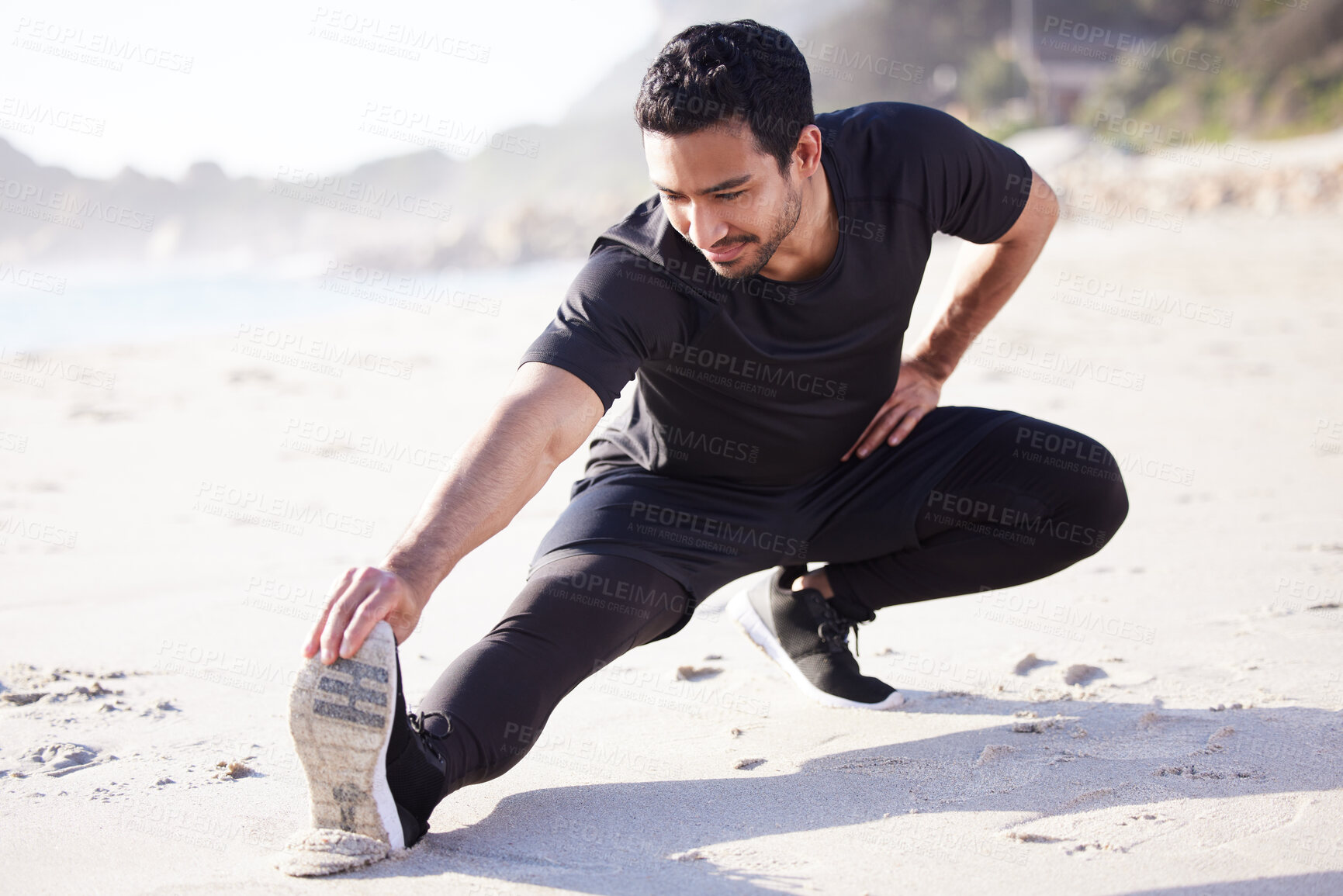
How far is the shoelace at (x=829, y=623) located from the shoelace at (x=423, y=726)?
99cm

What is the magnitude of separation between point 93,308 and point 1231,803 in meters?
20.4

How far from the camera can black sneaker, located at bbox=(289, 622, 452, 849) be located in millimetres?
1498

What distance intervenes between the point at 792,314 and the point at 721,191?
1.14 ft

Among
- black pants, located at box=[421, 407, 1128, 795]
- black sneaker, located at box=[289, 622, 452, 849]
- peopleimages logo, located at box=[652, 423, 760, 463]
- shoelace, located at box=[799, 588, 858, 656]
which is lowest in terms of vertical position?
black sneaker, located at box=[289, 622, 452, 849]

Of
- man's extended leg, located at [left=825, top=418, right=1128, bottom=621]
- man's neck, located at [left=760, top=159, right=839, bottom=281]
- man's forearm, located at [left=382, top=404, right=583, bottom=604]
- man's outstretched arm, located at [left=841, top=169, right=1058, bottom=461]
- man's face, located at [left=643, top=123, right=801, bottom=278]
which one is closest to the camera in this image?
man's forearm, located at [left=382, top=404, right=583, bottom=604]

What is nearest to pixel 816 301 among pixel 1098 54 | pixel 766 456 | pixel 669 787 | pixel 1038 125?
pixel 766 456

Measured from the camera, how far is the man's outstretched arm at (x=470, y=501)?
4.98 ft

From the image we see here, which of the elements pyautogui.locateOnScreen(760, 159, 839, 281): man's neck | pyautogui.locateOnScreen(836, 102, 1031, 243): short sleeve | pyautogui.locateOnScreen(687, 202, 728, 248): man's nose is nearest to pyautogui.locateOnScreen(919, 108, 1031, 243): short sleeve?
pyautogui.locateOnScreen(836, 102, 1031, 243): short sleeve

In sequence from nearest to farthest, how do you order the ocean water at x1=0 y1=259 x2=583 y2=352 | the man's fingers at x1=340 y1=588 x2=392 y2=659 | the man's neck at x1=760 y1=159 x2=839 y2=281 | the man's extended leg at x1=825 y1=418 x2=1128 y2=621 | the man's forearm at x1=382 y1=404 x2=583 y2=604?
the man's fingers at x1=340 y1=588 x2=392 y2=659 → the man's forearm at x1=382 y1=404 x2=583 y2=604 → the man's neck at x1=760 y1=159 x2=839 y2=281 → the man's extended leg at x1=825 y1=418 x2=1128 y2=621 → the ocean water at x1=0 y1=259 x2=583 y2=352

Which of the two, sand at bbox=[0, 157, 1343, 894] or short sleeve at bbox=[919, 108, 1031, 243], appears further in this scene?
short sleeve at bbox=[919, 108, 1031, 243]

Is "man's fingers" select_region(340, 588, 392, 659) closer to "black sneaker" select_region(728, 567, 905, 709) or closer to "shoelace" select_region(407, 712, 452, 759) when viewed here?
"shoelace" select_region(407, 712, 452, 759)

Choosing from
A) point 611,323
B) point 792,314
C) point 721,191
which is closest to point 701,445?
point 792,314

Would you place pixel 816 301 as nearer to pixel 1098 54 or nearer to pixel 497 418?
pixel 497 418

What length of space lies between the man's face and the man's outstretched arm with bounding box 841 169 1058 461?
2.11 feet
